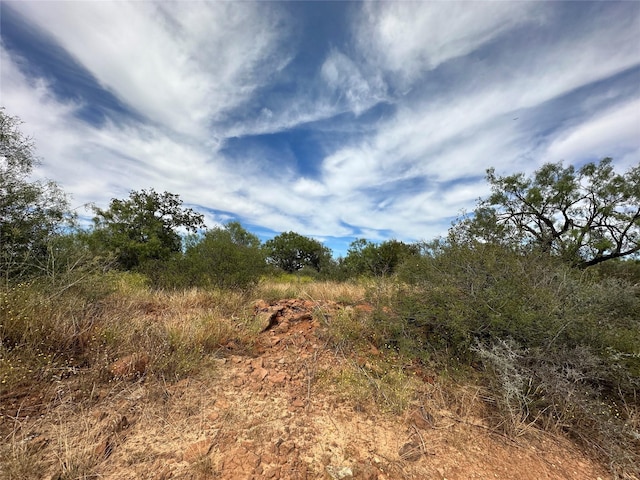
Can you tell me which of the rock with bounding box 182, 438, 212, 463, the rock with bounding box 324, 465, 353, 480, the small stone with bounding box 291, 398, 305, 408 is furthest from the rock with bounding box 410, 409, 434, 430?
the rock with bounding box 182, 438, 212, 463

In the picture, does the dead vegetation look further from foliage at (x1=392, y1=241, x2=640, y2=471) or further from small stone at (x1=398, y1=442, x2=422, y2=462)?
foliage at (x1=392, y1=241, x2=640, y2=471)

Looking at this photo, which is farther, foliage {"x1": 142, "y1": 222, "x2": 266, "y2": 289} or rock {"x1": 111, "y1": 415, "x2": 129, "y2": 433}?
foliage {"x1": 142, "y1": 222, "x2": 266, "y2": 289}

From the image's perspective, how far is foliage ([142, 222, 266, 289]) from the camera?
7.27 metres

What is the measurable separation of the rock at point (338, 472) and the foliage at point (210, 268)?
588 centimetres

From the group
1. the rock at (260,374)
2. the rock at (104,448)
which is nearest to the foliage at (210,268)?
the rock at (260,374)

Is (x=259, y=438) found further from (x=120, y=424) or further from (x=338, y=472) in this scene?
(x=120, y=424)

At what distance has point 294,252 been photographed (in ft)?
94.2

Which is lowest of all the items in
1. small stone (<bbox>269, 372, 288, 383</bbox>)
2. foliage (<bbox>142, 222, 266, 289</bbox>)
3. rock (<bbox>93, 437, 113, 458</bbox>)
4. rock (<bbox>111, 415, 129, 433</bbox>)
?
rock (<bbox>93, 437, 113, 458</bbox>)

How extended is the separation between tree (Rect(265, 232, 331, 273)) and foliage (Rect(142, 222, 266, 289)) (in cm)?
1989

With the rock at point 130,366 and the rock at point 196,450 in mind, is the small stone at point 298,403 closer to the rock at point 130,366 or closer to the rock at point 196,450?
the rock at point 196,450

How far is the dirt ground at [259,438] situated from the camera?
6.14ft

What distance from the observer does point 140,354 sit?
3.04 meters

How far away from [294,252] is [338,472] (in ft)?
88.4

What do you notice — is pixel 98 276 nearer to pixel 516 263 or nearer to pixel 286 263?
pixel 516 263
